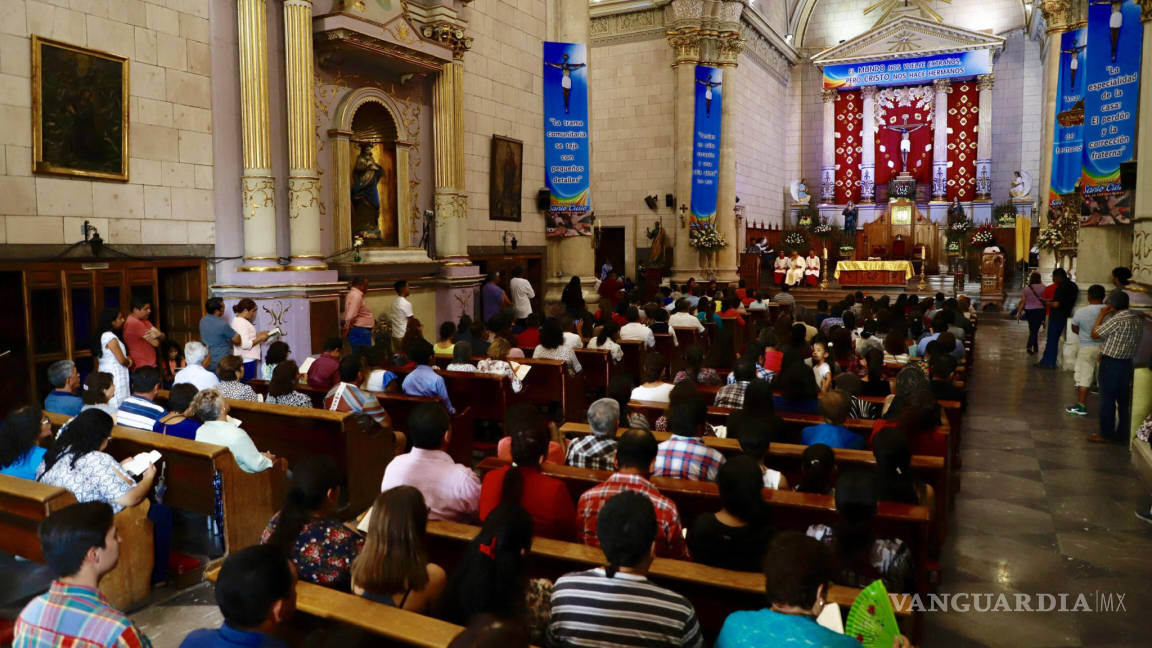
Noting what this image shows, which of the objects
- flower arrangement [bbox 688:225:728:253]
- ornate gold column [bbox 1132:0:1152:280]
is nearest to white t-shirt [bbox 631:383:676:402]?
ornate gold column [bbox 1132:0:1152:280]

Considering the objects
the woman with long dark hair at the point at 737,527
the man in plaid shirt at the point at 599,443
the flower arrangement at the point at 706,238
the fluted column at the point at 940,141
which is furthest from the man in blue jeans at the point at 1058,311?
the fluted column at the point at 940,141

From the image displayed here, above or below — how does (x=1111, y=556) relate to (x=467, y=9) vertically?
below

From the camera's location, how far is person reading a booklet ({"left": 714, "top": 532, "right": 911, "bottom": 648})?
6.97 ft

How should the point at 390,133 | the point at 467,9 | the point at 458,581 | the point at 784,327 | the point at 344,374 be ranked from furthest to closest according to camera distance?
the point at 467,9 < the point at 390,133 < the point at 784,327 < the point at 344,374 < the point at 458,581

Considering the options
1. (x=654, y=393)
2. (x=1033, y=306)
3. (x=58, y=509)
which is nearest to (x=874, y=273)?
Result: (x=1033, y=306)

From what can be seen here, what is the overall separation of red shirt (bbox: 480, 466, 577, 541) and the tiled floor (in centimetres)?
176

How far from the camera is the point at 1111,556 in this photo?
15.7 ft

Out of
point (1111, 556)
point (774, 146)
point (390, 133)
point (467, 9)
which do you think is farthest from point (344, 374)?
point (774, 146)

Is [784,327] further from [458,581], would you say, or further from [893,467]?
[458,581]

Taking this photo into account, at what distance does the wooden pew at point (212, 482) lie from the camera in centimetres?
424

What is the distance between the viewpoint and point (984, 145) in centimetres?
2531

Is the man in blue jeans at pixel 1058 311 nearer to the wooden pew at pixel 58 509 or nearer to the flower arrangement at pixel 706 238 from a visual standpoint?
the flower arrangement at pixel 706 238

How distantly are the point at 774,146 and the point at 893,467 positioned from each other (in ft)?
78.7

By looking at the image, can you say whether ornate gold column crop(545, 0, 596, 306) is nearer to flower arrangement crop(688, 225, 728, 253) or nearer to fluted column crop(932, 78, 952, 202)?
flower arrangement crop(688, 225, 728, 253)
